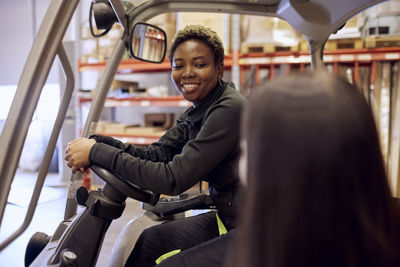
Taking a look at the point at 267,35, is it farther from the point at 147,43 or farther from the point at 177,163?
the point at 177,163

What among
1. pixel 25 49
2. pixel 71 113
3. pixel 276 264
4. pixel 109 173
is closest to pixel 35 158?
pixel 71 113

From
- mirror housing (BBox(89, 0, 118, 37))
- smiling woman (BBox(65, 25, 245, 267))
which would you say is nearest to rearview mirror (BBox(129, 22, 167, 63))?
mirror housing (BBox(89, 0, 118, 37))

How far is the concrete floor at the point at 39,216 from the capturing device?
246 cm

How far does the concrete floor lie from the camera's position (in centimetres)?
246

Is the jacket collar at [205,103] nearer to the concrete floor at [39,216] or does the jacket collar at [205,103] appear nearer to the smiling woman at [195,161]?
the smiling woman at [195,161]

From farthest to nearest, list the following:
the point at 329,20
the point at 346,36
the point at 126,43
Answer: the point at 346,36
the point at 329,20
the point at 126,43

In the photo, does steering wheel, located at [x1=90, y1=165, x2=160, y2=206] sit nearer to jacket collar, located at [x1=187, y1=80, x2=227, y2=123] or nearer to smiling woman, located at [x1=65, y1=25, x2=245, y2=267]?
smiling woman, located at [x1=65, y1=25, x2=245, y2=267]

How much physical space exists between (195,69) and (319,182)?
1030 mm

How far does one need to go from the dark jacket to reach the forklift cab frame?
92 millimetres

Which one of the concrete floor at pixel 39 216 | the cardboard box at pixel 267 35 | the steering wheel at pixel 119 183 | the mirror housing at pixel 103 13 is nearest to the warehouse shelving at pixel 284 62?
the cardboard box at pixel 267 35

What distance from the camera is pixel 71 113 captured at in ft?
21.5

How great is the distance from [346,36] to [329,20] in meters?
2.49

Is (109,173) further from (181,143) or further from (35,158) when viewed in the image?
(35,158)

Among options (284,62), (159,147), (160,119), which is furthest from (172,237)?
(160,119)
